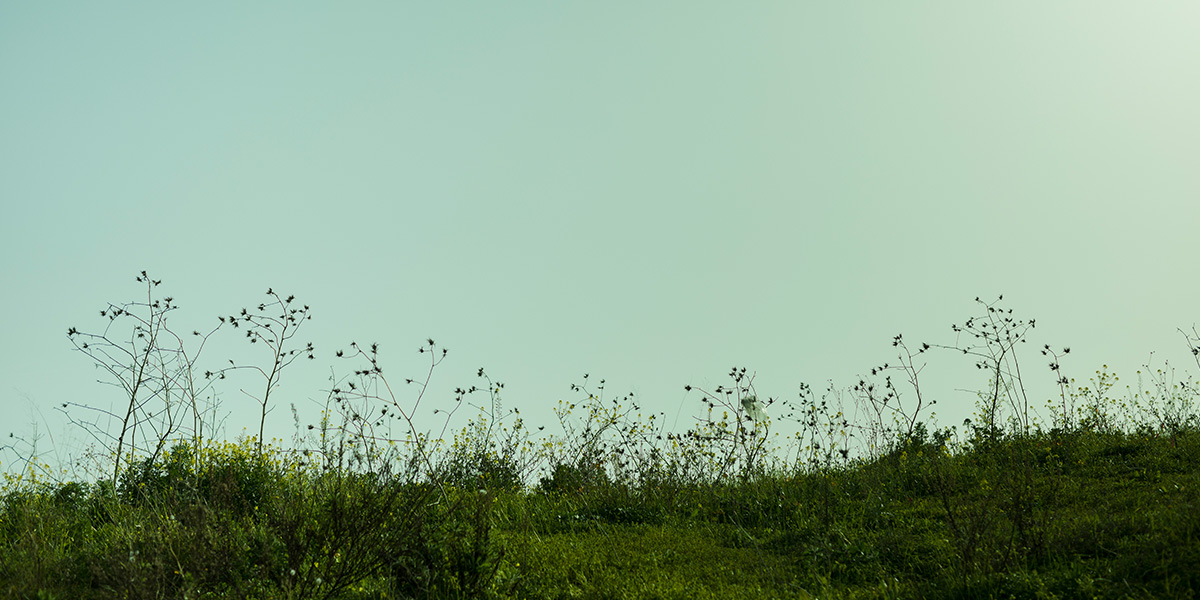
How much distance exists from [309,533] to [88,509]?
197 inches

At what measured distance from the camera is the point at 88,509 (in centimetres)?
939

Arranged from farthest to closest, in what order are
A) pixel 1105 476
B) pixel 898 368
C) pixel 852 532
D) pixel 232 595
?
pixel 898 368
pixel 1105 476
pixel 852 532
pixel 232 595

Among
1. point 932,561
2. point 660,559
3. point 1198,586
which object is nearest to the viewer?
point 1198,586

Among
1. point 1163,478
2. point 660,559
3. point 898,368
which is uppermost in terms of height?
point 898,368

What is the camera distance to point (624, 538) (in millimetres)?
8266

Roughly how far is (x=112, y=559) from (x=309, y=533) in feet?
5.70

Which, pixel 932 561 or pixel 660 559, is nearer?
pixel 932 561

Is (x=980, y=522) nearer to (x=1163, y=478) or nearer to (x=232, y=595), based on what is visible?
(x=1163, y=478)

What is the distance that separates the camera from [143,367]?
346 inches

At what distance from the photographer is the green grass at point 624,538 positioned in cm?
617

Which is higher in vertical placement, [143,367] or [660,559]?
[143,367]

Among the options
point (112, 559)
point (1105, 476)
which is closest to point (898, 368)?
point (1105, 476)

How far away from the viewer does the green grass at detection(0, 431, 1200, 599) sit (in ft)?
20.2

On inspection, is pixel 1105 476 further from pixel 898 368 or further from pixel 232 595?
pixel 232 595
